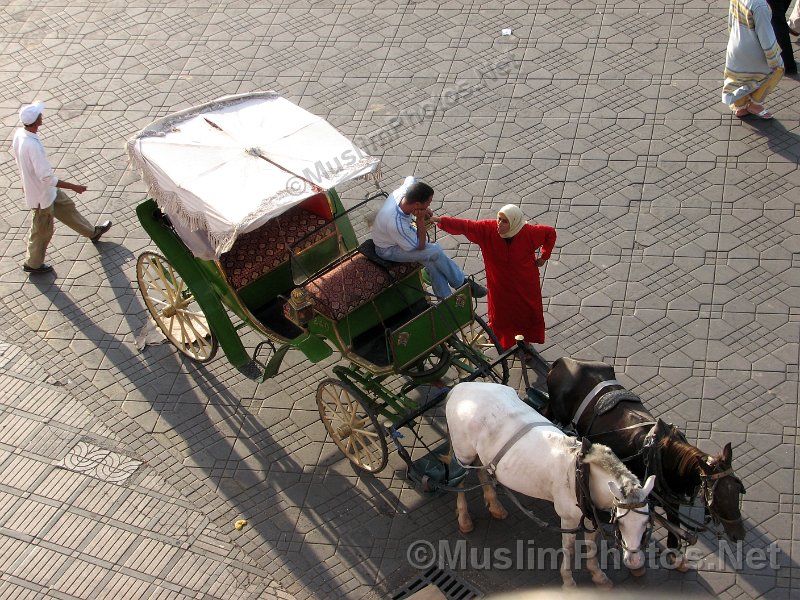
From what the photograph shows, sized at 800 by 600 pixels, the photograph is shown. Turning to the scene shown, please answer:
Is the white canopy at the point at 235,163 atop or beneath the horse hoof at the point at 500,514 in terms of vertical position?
atop

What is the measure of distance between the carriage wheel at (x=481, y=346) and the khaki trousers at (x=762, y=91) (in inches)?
180

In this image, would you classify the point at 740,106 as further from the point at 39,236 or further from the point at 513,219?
the point at 39,236

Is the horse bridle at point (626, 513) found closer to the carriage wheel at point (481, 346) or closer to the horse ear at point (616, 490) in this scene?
the horse ear at point (616, 490)

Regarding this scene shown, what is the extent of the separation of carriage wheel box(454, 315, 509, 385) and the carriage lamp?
3.87 feet

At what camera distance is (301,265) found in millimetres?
7715

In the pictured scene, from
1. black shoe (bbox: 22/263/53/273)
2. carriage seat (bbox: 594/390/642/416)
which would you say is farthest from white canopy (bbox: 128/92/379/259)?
black shoe (bbox: 22/263/53/273)

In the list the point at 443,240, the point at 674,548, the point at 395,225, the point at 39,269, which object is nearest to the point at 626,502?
the point at 674,548

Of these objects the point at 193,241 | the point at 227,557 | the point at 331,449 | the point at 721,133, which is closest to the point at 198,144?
the point at 193,241

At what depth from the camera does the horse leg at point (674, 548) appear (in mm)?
6309

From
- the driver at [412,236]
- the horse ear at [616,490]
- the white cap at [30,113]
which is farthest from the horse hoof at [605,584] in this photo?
the white cap at [30,113]

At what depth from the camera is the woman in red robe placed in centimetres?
770

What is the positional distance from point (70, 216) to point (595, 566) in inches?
251

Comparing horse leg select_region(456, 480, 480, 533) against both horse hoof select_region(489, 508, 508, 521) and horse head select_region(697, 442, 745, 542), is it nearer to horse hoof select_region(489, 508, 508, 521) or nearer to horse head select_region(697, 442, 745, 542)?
horse hoof select_region(489, 508, 508, 521)

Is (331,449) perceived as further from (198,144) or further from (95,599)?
(198,144)
